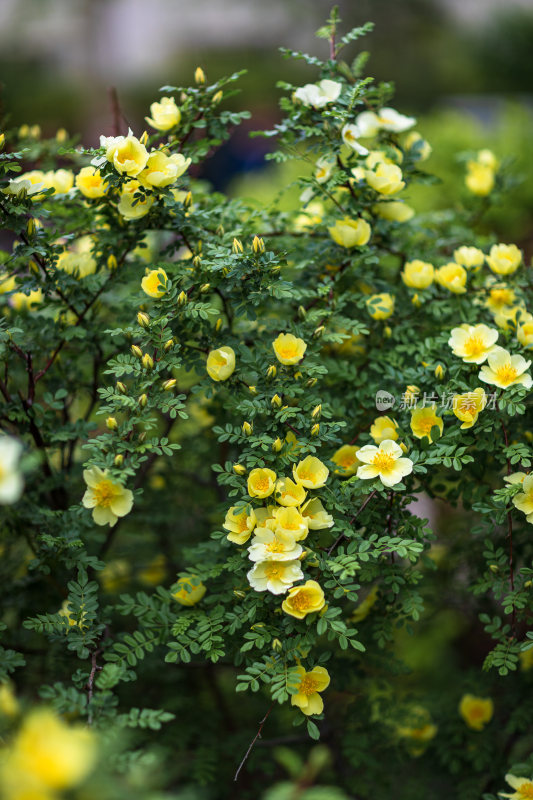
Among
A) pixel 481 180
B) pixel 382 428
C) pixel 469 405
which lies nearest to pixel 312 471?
pixel 382 428

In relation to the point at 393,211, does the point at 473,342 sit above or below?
below

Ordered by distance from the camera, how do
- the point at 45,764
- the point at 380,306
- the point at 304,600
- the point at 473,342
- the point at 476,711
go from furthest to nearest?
the point at 476,711, the point at 380,306, the point at 473,342, the point at 304,600, the point at 45,764

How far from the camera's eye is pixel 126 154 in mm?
1096

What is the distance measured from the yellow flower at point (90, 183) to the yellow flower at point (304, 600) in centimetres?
75

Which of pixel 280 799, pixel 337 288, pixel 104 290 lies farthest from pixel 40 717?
pixel 337 288

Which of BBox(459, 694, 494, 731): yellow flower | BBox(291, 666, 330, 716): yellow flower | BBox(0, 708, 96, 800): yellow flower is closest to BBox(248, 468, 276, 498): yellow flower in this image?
BBox(291, 666, 330, 716): yellow flower

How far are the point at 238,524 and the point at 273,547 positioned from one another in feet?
0.29

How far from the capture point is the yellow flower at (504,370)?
3.65ft

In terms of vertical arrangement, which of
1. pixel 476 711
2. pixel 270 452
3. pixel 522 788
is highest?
pixel 270 452

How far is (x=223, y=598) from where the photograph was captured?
111 centimetres

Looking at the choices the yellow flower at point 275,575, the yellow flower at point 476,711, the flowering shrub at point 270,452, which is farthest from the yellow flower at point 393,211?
the yellow flower at point 476,711

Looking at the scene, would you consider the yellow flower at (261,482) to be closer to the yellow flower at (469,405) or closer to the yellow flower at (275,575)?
the yellow flower at (275,575)

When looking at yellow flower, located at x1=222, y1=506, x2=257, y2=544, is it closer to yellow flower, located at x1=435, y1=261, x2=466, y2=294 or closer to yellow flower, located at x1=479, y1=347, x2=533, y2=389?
yellow flower, located at x1=479, y1=347, x2=533, y2=389

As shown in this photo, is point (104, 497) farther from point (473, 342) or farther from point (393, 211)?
point (393, 211)
